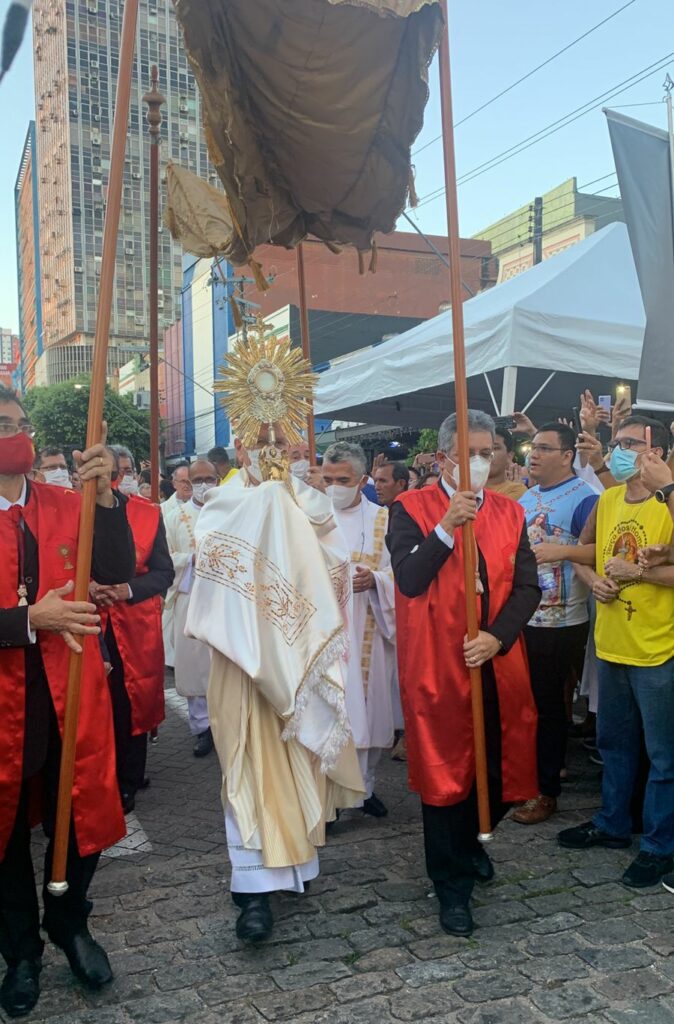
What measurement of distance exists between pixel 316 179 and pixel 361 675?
2.69m

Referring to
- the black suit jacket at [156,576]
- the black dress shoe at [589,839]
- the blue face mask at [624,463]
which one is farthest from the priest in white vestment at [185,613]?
the blue face mask at [624,463]

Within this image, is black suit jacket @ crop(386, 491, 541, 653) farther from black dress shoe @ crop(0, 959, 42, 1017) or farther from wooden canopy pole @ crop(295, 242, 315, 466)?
black dress shoe @ crop(0, 959, 42, 1017)

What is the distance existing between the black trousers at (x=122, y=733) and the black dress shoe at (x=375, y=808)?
131cm

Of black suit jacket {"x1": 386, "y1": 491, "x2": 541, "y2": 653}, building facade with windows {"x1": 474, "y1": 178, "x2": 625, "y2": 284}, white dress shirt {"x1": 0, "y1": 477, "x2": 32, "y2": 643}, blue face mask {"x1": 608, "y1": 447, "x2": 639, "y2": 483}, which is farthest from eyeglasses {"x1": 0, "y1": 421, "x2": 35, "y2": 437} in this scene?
building facade with windows {"x1": 474, "y1": 178, "x2": 625, "y2": 284}

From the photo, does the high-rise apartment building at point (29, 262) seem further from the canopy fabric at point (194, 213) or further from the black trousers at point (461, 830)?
the black trousers at point (461, 830)

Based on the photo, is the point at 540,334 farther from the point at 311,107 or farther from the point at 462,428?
the point at 462,428

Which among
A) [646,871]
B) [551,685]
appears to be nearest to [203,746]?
[551,685]

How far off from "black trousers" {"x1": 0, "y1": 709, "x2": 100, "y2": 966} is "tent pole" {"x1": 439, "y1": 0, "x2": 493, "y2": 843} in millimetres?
1507

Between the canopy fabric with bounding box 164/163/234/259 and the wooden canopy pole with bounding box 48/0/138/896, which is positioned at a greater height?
the canopy fabric with bounding box 164/163/234/259

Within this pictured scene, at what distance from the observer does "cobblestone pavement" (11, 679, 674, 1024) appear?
112 inches

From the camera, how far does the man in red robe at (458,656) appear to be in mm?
3461

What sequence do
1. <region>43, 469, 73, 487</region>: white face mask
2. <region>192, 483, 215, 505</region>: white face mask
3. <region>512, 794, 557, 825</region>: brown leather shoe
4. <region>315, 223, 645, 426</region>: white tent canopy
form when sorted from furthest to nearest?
1. <region>315, 223, 645, 426</region>: white tent canopy
2. <region>192, 483, 215, 505</region>: white face mask
3. <region>43, 469, 73, 487</region>: white face mask
4. <region>512, 794, 557, 825</region>: brown leather shoe

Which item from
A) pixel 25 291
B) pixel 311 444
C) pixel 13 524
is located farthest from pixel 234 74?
pixel 25 291

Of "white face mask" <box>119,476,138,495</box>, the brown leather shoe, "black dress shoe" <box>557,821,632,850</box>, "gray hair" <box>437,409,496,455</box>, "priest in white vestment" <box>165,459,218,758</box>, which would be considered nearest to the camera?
"gray hair" <box>437,409,496,455</box>
